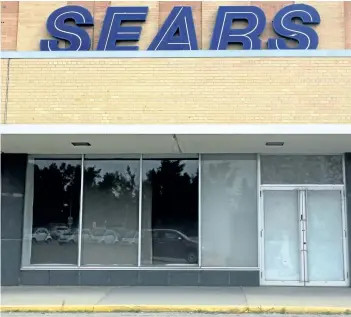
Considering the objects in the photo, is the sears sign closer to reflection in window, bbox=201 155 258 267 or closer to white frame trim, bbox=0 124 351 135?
white frame trim, bbox=0 124 351 135

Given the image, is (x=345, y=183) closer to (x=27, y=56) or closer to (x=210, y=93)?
(x=210, y=93)

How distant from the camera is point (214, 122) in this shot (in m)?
11.3

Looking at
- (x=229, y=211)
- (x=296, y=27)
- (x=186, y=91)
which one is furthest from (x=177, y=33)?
(x=229, y=211)

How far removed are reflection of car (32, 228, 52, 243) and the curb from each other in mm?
3460

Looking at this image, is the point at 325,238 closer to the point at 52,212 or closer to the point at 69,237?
the point at 69,237

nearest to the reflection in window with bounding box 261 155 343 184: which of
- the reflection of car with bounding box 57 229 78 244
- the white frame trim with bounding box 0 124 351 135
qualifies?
the white frame trim with bounding box 0 124 351 135

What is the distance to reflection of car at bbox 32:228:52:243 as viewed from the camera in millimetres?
13844

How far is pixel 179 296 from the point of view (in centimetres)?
1166

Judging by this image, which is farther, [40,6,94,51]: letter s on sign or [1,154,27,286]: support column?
[1,154,27,286]: support column

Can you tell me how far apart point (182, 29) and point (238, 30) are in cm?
137

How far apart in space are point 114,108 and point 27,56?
2341 millimetres

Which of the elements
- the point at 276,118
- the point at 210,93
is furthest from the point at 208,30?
the point at 276,118

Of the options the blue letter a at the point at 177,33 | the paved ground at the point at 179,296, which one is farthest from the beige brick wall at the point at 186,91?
the paved ground at the point at 179,296

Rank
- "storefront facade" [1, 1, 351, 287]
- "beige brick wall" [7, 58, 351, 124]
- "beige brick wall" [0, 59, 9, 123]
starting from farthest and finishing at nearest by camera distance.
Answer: "storefront facade" [1, 1, 351, 287] < "beige brick wall" [0, 59, 9, 123] < "beige brick wall" [7, 58, 351, 124]
